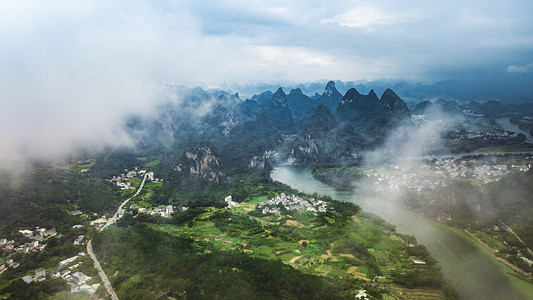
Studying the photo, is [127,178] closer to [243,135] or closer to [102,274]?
[102,274]

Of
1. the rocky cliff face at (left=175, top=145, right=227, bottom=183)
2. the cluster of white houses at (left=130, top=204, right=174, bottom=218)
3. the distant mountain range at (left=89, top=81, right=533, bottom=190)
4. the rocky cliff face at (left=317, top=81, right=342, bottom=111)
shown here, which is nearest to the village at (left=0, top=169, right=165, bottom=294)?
the cluster of white houses at (left=130, top=204, right=174, bottom=218)

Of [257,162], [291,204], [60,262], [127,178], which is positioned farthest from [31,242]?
[257,162]

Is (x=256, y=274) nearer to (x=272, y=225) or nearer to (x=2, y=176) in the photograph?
(x=272, y=225)

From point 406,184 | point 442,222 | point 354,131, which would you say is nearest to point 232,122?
point 354,131

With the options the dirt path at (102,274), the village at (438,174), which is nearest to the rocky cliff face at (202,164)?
the dirt path at (102,274)

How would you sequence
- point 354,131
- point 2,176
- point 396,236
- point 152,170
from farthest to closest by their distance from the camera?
point 354,131
point 152,170
point 2,176
point 396,236

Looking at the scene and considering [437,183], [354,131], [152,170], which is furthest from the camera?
[354,131]
